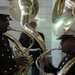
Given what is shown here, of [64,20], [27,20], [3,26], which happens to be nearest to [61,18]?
[64,20]

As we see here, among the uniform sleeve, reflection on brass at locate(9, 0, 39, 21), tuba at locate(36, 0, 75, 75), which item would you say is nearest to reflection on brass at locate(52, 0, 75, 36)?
tuba at locate(36, 0, 75, 75)

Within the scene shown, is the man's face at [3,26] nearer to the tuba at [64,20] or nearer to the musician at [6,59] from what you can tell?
the musician at [6,59]

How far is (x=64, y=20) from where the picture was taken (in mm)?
1088

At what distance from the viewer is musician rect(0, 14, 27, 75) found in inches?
42.2

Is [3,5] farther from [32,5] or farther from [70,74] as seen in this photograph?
[70,74]

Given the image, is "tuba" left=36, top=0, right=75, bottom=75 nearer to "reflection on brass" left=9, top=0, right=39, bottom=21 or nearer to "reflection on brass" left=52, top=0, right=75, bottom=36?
"reflection on brass" left=52, top=0, right=75, bottom=36

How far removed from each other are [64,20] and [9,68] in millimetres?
334

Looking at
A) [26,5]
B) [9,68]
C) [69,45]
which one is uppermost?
[26,5]

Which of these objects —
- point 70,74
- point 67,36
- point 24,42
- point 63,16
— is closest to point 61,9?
point 63,16

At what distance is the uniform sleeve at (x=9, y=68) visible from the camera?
1077 millimetres

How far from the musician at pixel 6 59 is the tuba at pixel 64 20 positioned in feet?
0.35

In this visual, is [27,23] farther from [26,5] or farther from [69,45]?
[69,45]

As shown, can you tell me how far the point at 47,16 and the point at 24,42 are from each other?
818 millimetres

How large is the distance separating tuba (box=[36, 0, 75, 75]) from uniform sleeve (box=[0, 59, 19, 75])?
0.11 metres
